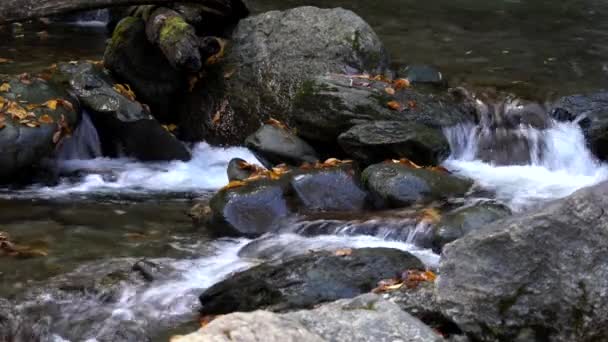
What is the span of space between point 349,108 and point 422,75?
5.28 feet

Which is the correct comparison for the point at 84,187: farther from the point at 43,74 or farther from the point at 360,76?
the point at 360,76

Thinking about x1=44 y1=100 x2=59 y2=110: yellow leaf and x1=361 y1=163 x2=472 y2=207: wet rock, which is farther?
x1=44 y1=100 x2=59 y2=110: yellow leaf

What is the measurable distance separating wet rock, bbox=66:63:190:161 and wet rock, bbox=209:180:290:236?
7.15ft

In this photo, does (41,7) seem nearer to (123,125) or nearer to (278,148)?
(123,125)

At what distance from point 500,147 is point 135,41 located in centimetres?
451

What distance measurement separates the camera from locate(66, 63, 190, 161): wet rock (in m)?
9.61

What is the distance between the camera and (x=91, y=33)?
14258 millimetres

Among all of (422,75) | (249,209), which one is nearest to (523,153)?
(422,75)

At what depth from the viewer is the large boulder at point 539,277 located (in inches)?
159

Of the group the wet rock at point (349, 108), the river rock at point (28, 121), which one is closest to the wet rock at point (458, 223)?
the wet rock at point (349, 108)

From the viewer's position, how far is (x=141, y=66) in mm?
10383

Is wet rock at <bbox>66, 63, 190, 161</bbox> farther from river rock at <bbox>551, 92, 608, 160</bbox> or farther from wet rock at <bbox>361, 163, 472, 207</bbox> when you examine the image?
river rock at <bbox>551, 92, 608, 160</bbox>

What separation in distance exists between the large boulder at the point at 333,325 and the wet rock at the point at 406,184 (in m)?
3.59

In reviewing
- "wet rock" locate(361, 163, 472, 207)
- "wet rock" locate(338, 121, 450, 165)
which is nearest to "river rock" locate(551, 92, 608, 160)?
"wet rock" locate(338, 121, 450, 165)
